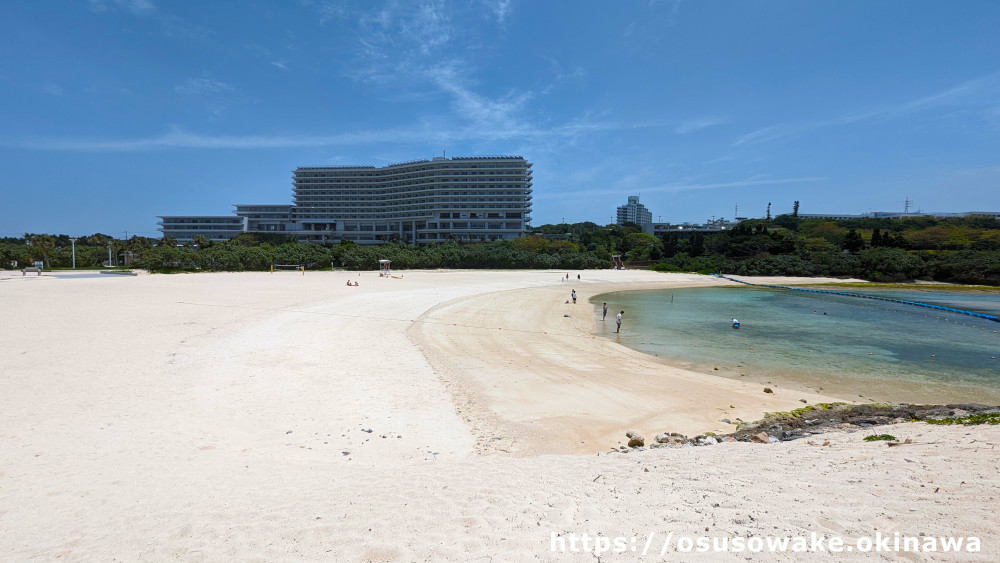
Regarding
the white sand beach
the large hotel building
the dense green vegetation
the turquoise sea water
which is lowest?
the turquoise sea water

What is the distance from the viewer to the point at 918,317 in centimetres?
2886

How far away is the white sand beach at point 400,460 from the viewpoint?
13.8 ft

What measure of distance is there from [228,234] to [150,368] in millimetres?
149443

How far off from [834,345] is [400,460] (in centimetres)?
2127

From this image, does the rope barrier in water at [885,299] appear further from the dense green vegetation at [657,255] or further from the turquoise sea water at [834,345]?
the dense green vegetation at [657,255]

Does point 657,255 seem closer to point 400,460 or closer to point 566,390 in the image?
point 566,390

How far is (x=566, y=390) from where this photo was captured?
11.1 m

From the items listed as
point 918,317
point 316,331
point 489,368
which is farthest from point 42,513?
point 918,317

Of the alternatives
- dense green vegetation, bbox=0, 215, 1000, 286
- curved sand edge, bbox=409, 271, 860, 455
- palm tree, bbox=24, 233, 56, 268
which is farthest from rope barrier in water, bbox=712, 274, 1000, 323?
palm tree, bbox=24, 233, 56, 268

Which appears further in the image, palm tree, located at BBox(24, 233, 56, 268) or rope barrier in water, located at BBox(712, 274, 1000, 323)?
palm tree, located at BBox(24, 233, 56, 268)

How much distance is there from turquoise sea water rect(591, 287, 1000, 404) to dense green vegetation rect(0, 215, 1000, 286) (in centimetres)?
3234

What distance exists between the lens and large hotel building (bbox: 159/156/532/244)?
386 ft

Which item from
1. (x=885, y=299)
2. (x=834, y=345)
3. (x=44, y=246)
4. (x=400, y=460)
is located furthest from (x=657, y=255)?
(x=44, y=246)

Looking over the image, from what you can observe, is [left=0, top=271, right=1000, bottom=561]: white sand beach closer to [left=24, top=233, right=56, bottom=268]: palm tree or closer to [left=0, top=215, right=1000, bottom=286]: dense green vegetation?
[left=0, top=215, right=1000, bottom=286]: dense green vegetation
